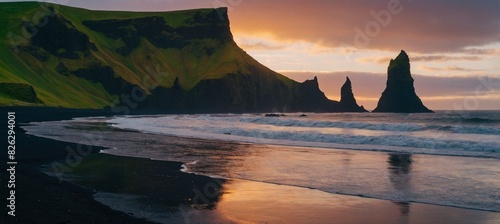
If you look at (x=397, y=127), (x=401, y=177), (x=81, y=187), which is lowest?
(x=401, y=177)

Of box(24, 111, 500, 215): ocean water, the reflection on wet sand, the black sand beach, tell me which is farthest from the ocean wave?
the black sand beach

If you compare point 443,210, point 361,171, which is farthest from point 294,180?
point 443,210

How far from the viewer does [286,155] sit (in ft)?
111

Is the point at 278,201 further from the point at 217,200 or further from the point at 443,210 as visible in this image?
the point at 443,210

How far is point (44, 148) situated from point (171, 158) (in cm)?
1019

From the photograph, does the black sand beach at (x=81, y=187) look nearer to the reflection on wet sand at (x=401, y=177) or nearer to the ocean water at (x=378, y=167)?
the ocean water at (x=378, y=167)

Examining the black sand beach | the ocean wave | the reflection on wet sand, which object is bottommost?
the reflection on wet sand

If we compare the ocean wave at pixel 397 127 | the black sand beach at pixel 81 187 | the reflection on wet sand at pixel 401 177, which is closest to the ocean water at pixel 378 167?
the reflection on wet sand at pixel 401 177

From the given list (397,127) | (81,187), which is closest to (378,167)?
(81,187)

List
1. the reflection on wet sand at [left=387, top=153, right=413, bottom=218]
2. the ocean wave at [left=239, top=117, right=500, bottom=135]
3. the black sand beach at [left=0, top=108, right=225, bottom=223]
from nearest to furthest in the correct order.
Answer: the black sand beach at [left=0, top=108, right=225, bottom=223]
the reflection on wet sand at [left=387, top=153, right=413, bottom=218]
the ocean wave at [left=239, top=117, right=500, bottom=135]

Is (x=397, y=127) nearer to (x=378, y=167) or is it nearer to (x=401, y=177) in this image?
(x=378, y=167)

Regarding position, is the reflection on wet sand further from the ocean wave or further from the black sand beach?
the ocean wave

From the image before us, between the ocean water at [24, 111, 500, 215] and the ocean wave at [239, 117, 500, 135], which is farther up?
the ocean wave at [239, 117, 500, 135]

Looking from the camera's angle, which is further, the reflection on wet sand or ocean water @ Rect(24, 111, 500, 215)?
ocean water @ Rect(24, 111, 500, 215)
